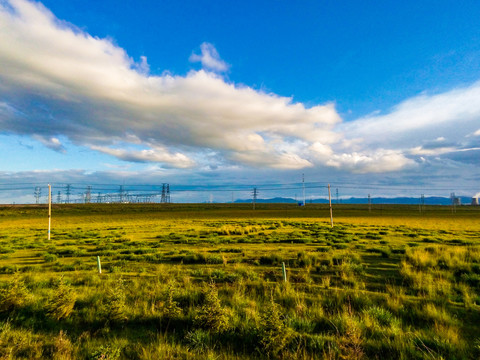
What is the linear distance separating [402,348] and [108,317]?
7.25 meters

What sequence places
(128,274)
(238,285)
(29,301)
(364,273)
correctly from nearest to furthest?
(29,301)
(238,285)
(364,273)
(128,274)

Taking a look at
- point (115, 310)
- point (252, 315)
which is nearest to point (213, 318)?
point (252, 315)

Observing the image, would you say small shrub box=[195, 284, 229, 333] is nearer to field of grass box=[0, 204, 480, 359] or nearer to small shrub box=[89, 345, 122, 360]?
field of grass box=[0, 204, 480, 359]

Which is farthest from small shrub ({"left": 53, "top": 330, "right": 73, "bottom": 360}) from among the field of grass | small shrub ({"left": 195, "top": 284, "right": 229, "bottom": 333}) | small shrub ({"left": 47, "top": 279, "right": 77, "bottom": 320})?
small shrub ({"left": 195, "top": 284, "right": 229, "bottom": 333})

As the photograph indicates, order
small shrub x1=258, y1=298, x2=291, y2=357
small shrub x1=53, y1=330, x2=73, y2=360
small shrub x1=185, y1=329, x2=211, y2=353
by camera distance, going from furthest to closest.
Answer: small shrub x1=185, y1=329, x2=211, y2=353 → small shrub x1=258, y1=298, x2=291, y2=357 → small shrub x1=53, y1=330, x2=73, y2=360

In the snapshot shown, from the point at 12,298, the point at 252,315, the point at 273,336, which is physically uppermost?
the point at 273,336

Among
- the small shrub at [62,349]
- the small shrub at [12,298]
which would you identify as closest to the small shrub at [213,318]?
the small shrub at [62,349]

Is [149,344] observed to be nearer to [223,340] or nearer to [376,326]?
[223,340]

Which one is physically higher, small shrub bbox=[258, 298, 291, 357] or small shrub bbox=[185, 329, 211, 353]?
small shrub bbox=[258, 298, 291, 357]

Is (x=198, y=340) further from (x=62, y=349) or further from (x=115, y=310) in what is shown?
(x=62, y=349)

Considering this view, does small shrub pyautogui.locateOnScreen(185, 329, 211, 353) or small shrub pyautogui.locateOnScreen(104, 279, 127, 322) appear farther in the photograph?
small shrub pyautogui.locateOnScreen(104, 279, 127, 322)

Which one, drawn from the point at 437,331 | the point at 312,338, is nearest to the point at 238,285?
the point at 312,338

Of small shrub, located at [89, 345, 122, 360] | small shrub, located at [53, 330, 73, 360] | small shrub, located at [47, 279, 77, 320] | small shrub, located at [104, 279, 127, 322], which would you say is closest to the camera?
small shrub, located at [89, 345, 122, 360]

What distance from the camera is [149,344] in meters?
5.61
